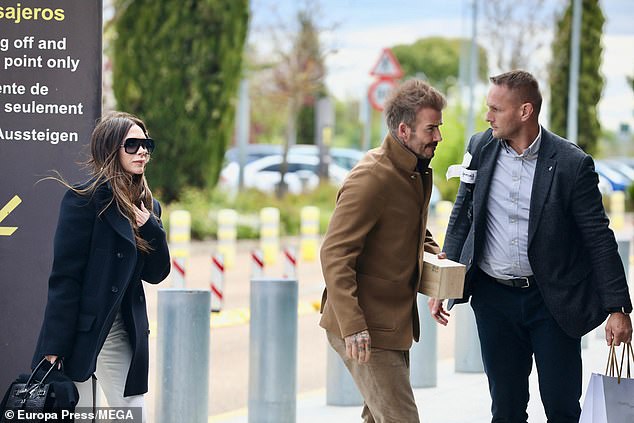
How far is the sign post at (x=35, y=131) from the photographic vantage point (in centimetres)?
613

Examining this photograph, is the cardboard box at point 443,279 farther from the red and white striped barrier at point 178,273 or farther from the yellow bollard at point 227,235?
the yellow bollard at point 227,235

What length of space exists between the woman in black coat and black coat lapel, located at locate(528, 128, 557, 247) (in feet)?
5.00

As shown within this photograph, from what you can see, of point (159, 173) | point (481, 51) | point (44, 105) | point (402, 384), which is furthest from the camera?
point (481, 51)

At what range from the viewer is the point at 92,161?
5.25m

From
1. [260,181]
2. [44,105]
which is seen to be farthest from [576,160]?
[260,181]

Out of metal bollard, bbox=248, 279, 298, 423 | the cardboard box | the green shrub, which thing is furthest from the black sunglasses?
the green shrub

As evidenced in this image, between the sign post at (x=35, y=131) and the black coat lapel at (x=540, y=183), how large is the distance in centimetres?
218

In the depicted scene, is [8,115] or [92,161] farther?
[8,115]

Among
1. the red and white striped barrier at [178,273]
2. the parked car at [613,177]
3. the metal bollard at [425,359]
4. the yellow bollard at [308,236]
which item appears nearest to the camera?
the metal bollard at [425,359]

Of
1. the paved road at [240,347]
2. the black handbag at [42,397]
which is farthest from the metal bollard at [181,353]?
the black handbag at [42,397]

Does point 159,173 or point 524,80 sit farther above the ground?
point 524,80

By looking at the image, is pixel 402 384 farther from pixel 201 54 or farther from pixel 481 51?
pixel 481 51

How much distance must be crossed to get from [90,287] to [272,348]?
2.60 m

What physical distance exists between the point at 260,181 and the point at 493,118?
30225 mm
